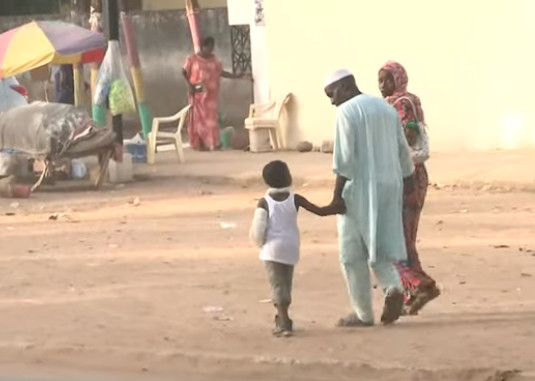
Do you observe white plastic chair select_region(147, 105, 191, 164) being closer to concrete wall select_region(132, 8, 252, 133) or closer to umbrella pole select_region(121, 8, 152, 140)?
umbrella pole select_region(121, 8, 152, 140)

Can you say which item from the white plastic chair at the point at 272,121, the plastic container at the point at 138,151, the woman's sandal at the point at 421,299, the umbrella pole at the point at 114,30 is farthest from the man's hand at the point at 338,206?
the white plastic chair at the point at 272,121

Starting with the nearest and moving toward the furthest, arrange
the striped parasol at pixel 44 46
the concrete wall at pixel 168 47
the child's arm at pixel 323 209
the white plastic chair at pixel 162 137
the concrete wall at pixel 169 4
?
the child's arm at pixel 323 209 < the striped parasol at pixel 44 46 < the white plastic chair at pixel 162 137 < the concrete wall at pixel 168 47 < the concrete wall at pixel 169 4

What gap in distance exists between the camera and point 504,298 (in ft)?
28.7

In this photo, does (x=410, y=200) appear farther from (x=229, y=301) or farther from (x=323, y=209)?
(x=229, y=301)

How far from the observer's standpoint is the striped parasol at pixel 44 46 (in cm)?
1641

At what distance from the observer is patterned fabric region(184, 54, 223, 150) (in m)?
20.1

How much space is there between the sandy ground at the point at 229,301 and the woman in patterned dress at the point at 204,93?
618 cm

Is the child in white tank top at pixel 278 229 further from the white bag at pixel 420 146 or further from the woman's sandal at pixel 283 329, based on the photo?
the white bag at pixel 420 146

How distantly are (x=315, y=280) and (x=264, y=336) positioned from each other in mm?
1949

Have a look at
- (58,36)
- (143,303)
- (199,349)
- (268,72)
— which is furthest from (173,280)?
(268,72)

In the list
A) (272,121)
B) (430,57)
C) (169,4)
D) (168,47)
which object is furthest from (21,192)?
(169,4)

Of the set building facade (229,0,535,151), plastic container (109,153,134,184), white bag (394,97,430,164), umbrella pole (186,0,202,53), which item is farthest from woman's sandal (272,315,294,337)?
umbrella pole (186,0,202,53)

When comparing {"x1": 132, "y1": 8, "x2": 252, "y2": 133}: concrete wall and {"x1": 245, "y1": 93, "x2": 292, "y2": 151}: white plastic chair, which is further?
{"x1": 132, "y1": 8, "x2": 252, "y2": 133}: concrete wall

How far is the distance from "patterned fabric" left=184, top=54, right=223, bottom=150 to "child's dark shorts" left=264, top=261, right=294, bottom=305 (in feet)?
41.6
